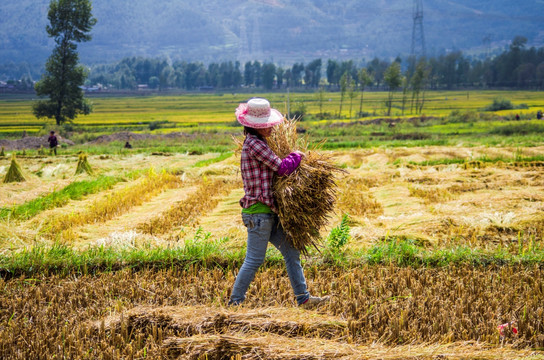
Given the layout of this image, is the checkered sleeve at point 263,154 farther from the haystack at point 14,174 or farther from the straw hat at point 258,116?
the haystack at point 14,174

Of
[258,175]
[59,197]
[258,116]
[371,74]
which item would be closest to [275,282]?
[258,175]

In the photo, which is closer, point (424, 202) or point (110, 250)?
point (110, 250)

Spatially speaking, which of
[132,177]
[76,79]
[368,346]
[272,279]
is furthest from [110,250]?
[76,79]

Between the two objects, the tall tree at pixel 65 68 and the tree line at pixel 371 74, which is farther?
the tree line at pixel 371 74

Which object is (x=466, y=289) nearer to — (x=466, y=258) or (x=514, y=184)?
(x=466, y=258)

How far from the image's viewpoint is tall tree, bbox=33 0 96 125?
40688 millimetres

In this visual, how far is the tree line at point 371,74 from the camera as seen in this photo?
257 feet

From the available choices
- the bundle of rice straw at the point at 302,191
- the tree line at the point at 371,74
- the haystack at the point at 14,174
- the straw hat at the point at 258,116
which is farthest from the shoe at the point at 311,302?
the tree line at the point at 371,74

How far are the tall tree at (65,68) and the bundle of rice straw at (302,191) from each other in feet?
136

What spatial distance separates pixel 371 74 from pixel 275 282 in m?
97.1

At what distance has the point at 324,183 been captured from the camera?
4215mm

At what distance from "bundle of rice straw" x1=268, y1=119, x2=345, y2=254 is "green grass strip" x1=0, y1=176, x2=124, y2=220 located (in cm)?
489

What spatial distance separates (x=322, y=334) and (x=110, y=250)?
10.7 feet

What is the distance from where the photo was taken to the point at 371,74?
96688 mm
